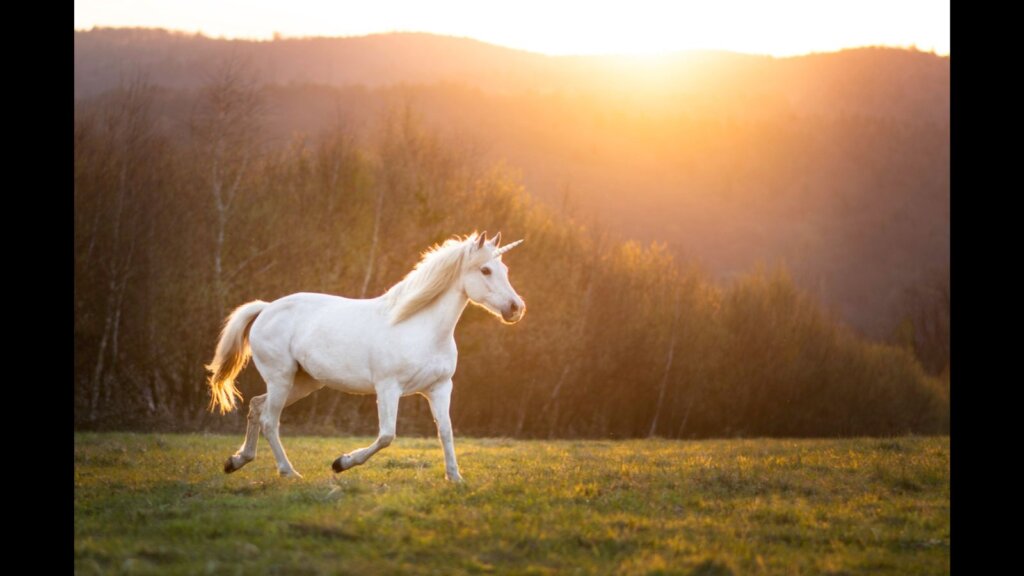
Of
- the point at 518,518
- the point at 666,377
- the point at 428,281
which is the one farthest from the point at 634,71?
the point at 518,518

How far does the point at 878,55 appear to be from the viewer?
4486 inches

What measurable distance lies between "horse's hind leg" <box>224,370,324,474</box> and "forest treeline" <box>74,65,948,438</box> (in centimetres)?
1779

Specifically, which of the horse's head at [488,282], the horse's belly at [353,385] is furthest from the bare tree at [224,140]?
the horse's head at [488,282]

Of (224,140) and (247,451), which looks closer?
(247,451)

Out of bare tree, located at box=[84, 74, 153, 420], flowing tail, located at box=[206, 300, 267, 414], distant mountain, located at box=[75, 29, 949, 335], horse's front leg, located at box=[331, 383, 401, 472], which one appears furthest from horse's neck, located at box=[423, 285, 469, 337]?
distant mountain, located at box=[75, 29, 949, 335]

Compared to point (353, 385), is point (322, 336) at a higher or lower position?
higher

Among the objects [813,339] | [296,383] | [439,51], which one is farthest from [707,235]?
[296,383]

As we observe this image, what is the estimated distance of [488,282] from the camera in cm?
1187

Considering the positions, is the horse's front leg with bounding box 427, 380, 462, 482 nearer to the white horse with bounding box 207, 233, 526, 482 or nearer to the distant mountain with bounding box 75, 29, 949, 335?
the white horse with bounding box 207, 233, 526, 482

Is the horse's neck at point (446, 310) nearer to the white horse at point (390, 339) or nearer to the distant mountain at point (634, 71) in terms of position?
the white horse at point (390, 339)

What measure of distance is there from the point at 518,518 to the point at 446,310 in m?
3.30

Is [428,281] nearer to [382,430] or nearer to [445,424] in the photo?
[445,424]

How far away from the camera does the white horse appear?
11.5 metres
